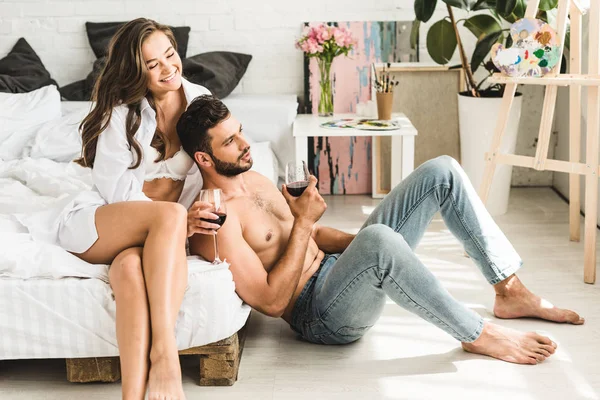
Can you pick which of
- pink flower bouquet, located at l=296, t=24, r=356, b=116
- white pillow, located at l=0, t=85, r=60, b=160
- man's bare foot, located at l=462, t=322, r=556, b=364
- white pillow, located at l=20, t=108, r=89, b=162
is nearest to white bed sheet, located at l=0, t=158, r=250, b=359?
man's bare foot, located at l=462, t=322, r=556, b=364

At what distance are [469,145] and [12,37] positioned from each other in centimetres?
256

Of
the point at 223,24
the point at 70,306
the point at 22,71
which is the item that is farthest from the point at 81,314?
the point at 223,24

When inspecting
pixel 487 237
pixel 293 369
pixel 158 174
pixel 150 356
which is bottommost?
pixel 293 369

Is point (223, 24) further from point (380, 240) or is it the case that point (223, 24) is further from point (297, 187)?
point (380, 240)

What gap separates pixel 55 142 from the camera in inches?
136

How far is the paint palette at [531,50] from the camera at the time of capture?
303cm

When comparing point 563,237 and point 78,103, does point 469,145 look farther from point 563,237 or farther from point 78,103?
point 78,103

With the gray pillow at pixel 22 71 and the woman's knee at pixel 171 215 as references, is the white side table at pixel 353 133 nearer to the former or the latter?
the gray pillow at pixel 22 71

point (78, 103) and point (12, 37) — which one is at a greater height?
point (12, 37)

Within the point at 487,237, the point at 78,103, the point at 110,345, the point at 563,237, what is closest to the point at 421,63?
the point at 563,237

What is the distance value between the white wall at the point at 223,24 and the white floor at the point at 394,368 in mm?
1964

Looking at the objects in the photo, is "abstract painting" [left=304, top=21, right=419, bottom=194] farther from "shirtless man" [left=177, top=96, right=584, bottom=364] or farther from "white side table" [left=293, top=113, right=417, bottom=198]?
"shirtless man" [left=177, top=96, right=584, bottom=364]

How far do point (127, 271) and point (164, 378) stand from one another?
0.93 feet

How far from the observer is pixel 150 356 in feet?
6.19
